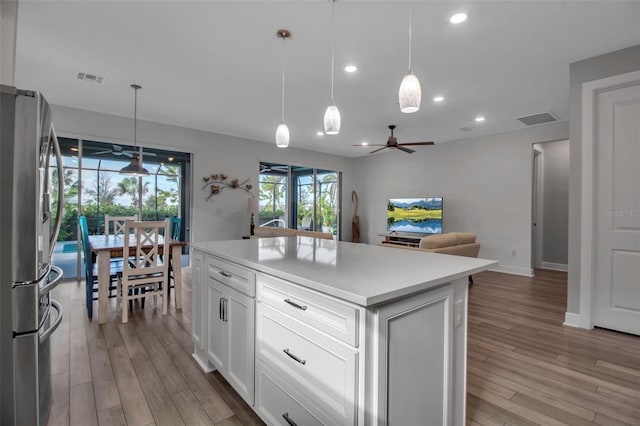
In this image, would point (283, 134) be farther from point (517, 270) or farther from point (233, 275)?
point (517, 270)

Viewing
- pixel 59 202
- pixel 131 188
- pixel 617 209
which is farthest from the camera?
pixel 131 188

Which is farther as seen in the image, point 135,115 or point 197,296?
point 135,115

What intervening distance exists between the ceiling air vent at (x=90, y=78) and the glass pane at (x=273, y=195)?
358 centimetres

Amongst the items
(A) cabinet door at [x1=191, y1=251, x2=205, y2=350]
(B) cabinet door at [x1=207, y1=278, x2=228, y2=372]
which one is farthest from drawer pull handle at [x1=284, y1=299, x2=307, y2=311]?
(A) cabinet door at [x1=191, y1=251, x2=205, y2=350]

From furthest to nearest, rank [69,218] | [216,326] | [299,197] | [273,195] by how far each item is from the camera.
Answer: [299,197] < [273,195] < [69,218] < [216,326]

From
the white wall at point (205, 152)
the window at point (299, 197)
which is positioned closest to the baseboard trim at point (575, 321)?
the white wall at point (205, 152)

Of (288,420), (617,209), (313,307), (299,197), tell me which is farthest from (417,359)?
(299,197)

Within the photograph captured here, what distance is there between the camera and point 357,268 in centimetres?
143

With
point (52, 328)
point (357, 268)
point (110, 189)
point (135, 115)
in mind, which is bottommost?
point (52, 328)

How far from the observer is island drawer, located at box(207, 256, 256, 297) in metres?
1.61

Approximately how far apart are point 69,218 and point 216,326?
432 cm

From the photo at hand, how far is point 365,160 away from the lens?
8.34m

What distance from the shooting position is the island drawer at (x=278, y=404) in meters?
1.27

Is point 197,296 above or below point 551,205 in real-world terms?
below
